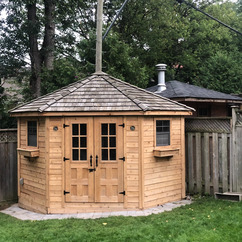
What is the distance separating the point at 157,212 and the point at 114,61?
27.9ft

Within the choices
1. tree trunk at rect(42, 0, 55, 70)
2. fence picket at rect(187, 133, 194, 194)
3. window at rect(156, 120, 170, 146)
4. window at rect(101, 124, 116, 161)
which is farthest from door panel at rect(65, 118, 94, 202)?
tree trunk at rect(42, 0, 55, 70)

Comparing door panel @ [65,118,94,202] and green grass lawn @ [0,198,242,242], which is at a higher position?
door panel @ [65,118,94,202]

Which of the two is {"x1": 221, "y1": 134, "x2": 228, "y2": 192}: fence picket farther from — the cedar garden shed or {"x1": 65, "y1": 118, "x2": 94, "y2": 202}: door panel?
{"x1": 65, "y1": 118, "x2": 94, "y2": 202}: door panel

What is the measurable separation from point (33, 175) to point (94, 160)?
5.45ft

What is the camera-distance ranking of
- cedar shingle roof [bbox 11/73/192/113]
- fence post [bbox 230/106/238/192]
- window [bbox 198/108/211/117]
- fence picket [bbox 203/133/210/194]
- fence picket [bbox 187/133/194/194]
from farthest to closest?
window [bbox 198/108/211/117] < fence picket [bbox 187/133/194/194] < fence picket [bbox 203/133/210/194] < fence post [bbox 230/106/238/192] < cedar shingle roof [bbox 11/73/192/113]

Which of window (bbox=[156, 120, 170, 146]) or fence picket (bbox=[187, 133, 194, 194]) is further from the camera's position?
fence picket (bbox=[187, 133, 194, 194])

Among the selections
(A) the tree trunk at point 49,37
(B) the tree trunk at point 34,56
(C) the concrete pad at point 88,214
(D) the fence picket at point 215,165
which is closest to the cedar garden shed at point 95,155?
(C) the concrete pad at point 88,214

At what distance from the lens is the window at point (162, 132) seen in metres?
7.09

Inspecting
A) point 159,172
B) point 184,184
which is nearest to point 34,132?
point 159,172

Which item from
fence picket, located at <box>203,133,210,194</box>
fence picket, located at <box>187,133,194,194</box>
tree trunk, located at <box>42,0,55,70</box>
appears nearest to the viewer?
fence picket, located at <box>203,133,210,194</box>

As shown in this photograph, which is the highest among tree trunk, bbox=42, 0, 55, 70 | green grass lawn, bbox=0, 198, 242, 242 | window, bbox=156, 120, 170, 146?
tree trunk, bbox=42, 0, 55, 70

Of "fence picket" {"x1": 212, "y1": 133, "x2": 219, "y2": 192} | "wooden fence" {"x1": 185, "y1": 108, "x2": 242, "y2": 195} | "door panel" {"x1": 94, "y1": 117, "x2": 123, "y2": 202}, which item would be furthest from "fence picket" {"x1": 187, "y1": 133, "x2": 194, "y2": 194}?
"door panel" {"x1": 94, "y1": 117, "x2": 123, "y2": 202}

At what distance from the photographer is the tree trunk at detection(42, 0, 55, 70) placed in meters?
13.5

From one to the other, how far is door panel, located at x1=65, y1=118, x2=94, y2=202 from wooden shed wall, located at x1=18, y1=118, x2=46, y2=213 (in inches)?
23.5
